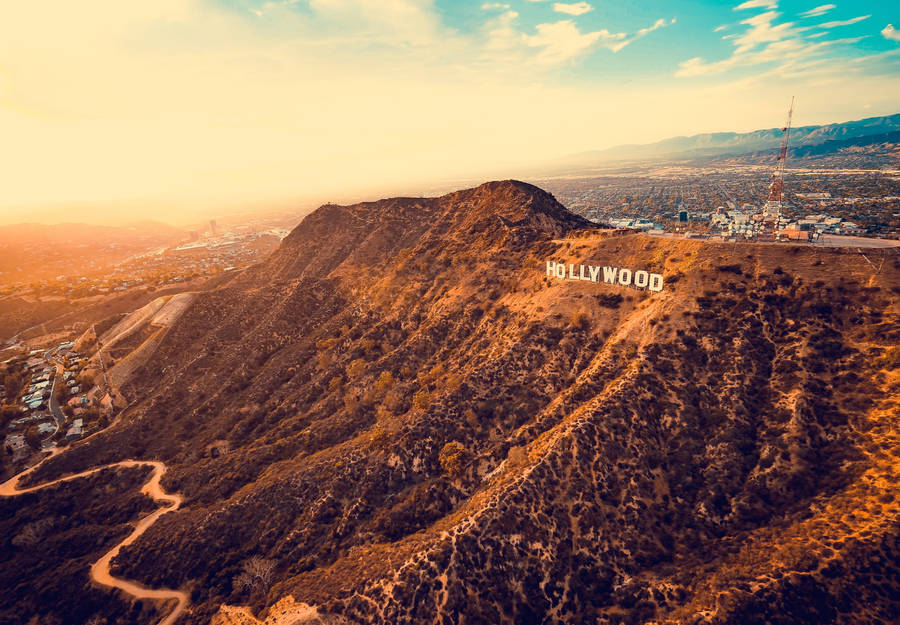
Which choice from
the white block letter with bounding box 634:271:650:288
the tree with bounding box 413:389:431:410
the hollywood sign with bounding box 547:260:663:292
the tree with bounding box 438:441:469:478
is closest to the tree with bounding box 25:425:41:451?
the tree with bounding box 413:389:431:410

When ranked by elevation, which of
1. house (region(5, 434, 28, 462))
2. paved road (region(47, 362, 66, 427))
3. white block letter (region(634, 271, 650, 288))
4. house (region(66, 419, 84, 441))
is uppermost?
white block letter (region(634, 271, 650, 288))

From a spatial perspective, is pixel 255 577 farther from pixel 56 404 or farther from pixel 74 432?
pixel 56 404

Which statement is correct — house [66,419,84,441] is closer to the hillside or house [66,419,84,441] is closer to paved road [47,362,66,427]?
paved road [47,362,66,427]

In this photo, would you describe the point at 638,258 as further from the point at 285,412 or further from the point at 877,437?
the point at 285,412

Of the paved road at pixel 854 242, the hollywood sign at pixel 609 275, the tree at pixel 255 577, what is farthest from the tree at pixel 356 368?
the paved road at pixel 854 242

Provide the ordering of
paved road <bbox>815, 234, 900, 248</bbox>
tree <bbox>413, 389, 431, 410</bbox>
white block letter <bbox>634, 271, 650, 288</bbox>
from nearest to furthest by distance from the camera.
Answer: paved road <bbox>815, 234, 900, 248</bbox>, tree <bbox>413, 389, 431, 410</bbox>, white block letter <bbox>634, 271, 650, 288</bbox>

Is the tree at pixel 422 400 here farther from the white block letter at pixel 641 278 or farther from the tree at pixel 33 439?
the tree at pixel 33 439
